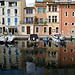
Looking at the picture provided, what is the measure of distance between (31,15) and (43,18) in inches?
176

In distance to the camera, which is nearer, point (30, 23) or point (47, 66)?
point (47, 66)

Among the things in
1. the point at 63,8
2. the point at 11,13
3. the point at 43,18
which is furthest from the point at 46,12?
the point at 11,13

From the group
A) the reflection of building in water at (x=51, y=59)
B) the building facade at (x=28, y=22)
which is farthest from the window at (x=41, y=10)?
the reflection of building in water at (x=51, y=59)

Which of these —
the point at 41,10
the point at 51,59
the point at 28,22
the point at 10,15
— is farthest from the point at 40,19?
the point at 51,59

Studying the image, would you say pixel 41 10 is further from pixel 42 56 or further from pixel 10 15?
pixel 42 56

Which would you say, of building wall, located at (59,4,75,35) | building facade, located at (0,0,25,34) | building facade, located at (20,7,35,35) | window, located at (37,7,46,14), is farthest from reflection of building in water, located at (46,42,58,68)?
window, located at (37,7,46,14)

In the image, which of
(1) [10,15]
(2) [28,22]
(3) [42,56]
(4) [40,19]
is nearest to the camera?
(3) [42,56]

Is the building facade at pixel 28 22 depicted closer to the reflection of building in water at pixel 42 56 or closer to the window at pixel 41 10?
the window at pixel 41 10

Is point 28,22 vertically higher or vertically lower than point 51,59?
higher

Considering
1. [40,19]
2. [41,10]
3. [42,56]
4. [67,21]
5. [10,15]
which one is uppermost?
[41,10]

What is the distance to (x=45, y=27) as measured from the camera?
2053 inches

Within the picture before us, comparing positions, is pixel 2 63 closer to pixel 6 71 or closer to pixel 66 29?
pixel 6 71

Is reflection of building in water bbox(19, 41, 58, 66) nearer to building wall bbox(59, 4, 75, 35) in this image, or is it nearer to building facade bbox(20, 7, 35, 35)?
building facade bbox(20, 7, 35, 35)

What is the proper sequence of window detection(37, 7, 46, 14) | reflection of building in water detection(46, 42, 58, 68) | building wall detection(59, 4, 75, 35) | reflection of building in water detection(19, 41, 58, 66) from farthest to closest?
window detection(37, 7, 46, 14)
building wall detection(59, 4, 75, 35)
reflection of building in water detection(19, 41, 58, 66)
reflection of building in water detection(46, 42, 58, 68)
